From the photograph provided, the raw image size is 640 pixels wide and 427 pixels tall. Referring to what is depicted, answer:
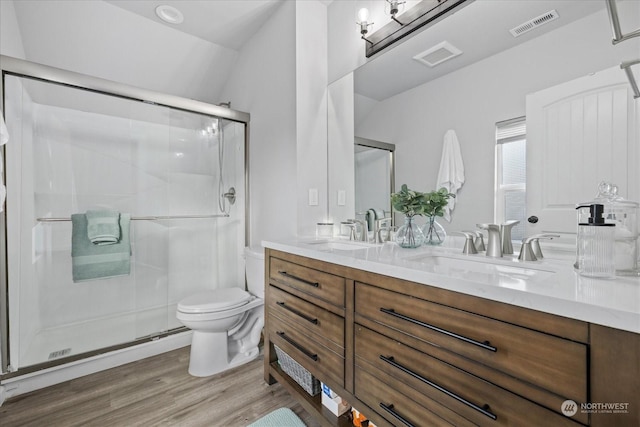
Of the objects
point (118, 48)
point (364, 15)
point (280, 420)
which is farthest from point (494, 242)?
point (118, 48)

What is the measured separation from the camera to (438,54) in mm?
1424

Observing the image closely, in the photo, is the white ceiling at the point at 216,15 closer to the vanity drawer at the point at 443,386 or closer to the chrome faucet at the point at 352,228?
the chrome faucet at the point at 352,228

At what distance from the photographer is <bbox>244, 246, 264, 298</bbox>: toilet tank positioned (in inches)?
82.6

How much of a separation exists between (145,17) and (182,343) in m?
2.59

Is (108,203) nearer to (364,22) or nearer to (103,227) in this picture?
(103,227)

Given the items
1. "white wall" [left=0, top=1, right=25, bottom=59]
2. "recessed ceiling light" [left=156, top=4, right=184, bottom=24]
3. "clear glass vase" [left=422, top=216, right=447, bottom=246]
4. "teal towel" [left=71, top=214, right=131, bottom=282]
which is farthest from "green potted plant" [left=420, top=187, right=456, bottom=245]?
"white wall" [left=0, top=1, right=25, bottom=59]

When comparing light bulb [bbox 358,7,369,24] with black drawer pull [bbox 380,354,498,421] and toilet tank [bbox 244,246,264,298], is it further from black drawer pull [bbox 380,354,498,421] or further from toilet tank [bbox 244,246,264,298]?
black drawer pull [bbox 380,354,498,421]

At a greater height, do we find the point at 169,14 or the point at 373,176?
the point at 169,14

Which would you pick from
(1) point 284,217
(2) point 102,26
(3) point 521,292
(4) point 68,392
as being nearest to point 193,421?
(4) point 68,392

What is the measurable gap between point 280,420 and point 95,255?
173 cm

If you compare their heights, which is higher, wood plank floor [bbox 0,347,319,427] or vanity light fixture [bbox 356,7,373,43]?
vanity light fixture [bbox 356,7,373,43]

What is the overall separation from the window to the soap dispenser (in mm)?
357

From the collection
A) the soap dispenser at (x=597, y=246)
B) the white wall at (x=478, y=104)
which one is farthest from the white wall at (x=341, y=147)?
the soap dispenser at (x=597, y=246)

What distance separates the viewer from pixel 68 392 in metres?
1.65
